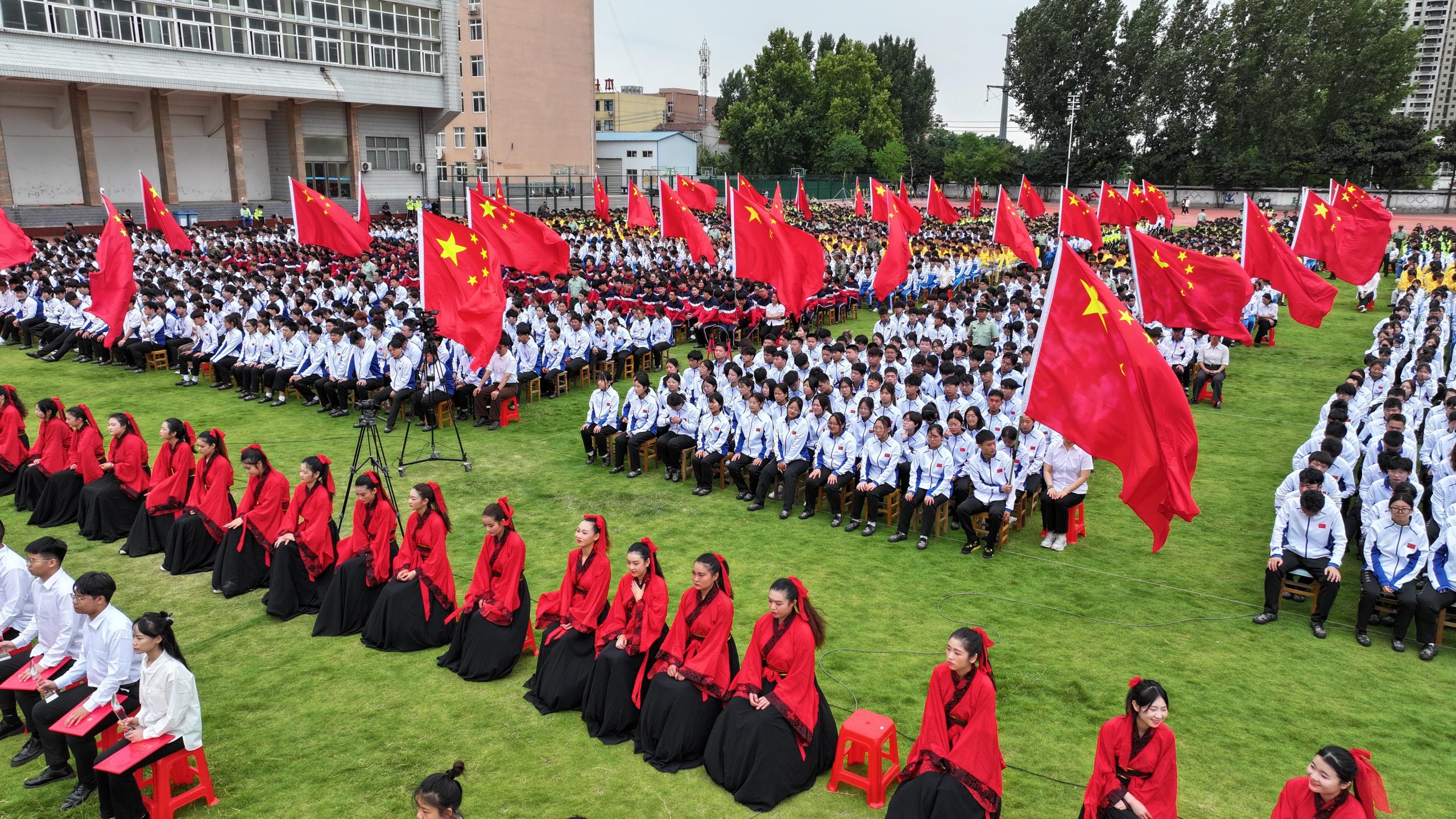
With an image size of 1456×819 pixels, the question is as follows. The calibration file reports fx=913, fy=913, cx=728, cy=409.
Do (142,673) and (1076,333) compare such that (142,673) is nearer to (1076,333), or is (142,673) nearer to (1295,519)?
(1076,333)

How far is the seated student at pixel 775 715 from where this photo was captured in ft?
17.0

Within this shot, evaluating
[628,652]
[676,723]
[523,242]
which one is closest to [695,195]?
[523,242]

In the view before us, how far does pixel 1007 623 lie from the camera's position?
7.45 metres

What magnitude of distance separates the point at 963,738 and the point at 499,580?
345 cm

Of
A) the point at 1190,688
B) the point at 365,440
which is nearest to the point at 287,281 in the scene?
the point at 365,440

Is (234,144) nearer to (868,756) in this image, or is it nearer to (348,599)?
(348,599)

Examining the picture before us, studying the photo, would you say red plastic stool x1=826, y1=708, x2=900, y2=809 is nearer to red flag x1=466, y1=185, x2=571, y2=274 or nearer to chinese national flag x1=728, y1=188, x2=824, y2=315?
chinese national flag x1=728, y1=188, x2=824, y2=315

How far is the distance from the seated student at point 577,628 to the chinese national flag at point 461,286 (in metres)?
4.70

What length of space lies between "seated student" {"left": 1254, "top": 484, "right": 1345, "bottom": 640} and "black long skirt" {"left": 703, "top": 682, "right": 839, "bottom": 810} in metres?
4.44

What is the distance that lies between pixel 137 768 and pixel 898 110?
66859 millimetres

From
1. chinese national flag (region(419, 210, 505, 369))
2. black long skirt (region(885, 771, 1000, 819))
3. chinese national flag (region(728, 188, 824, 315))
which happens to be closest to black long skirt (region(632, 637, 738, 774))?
black long skirt (region(885, 771, 1000, 819))

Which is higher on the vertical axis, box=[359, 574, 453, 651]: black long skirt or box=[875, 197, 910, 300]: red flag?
box=[875, 197, 910, 300]: red flag

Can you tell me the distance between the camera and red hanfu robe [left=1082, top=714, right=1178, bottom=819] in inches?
171

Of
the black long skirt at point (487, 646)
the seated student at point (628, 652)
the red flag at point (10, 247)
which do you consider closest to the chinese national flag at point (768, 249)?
the black long skirt at point (487, 646)
